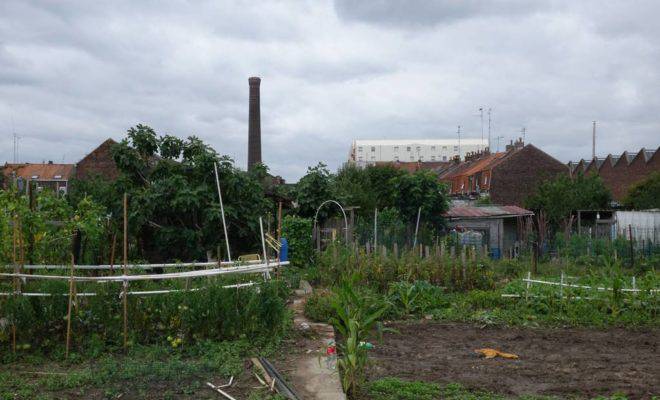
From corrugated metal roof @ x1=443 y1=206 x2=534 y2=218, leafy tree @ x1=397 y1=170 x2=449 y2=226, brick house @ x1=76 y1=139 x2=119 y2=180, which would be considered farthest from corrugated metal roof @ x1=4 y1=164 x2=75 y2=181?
leafy tree @ x1=397 y1=170 x2=449 y2=226

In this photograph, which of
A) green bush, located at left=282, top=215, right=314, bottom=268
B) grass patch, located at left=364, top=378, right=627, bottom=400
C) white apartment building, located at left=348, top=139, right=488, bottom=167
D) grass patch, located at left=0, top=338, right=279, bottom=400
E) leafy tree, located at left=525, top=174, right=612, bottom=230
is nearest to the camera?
grass patch, located at left=0, top=338, right=279, bottom=400

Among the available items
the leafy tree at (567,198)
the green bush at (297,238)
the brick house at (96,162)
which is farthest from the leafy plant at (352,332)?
the brick house at (96,162)

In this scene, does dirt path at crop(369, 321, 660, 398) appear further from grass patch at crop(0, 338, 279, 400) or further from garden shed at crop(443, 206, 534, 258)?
garden shed at crop(443, 206, 534, 258)

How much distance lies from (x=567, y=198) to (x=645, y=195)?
6.18 m

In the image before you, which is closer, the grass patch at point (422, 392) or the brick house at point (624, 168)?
the grass patch at point (422, 392)

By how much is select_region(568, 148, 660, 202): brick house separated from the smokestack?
2246cm

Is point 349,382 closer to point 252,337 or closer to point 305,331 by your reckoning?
point 252,337

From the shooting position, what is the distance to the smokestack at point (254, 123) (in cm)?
3906

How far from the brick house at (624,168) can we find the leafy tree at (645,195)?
5739mm

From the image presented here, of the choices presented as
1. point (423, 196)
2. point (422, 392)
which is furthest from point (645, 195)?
point (422, 392)

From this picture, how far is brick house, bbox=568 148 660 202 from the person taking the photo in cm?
4484

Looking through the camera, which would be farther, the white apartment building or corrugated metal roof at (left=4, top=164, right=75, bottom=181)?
the white apartment building

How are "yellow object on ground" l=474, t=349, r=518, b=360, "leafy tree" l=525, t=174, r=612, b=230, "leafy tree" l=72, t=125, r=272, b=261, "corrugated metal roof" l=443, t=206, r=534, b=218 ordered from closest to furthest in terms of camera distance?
"yellow object on ground" l=474, t=349, r=518, b=360 → "leafy tree" l=72, t=125, r=272, b=261 → "corrugated metal roof" l=443, t=206, r=534, b=218 → "leafy tree" l=525, t=174, r=612, b=230

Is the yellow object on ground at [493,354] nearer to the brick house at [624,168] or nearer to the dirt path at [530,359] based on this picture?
the dirt path at [530,359]
